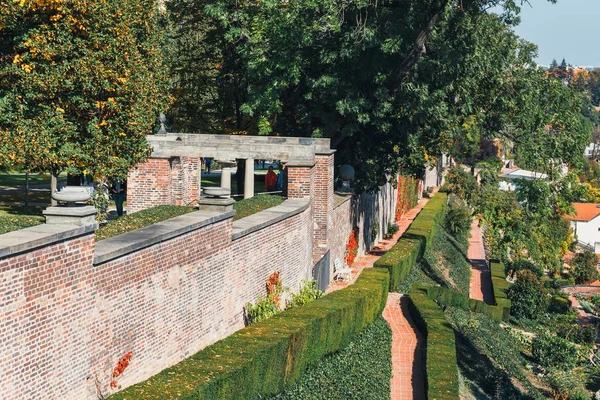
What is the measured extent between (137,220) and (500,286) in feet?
94.2

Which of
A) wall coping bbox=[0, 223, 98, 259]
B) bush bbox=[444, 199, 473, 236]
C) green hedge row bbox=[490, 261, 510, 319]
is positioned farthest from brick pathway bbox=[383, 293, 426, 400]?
bush bbox=[444, 199, 473, 236]

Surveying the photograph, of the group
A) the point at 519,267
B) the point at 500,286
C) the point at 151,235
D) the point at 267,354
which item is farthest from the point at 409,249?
the point at 519,267

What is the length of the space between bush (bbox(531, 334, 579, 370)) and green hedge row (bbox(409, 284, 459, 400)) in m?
6.84

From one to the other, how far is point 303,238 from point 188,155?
3.81m

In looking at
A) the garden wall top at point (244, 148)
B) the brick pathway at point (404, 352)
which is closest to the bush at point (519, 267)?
the brick pathway at point (404, 352)

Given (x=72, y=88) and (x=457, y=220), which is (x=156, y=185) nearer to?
(x=72, y=88)

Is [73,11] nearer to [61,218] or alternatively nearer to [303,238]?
[303,238]

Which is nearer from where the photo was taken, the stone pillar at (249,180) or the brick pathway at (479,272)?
the stone pillar at (249,180)

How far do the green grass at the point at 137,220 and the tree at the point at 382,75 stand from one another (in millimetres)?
10771

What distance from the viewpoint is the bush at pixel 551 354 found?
30.6 metres

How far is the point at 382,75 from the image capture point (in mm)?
26500

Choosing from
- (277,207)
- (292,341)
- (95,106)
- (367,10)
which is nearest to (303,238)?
(277,207)

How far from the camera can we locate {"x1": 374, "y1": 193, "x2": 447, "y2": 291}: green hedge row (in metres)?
26.7

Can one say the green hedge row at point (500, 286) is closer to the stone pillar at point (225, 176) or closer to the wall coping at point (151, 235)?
the stone pillar at point (225, 176)
